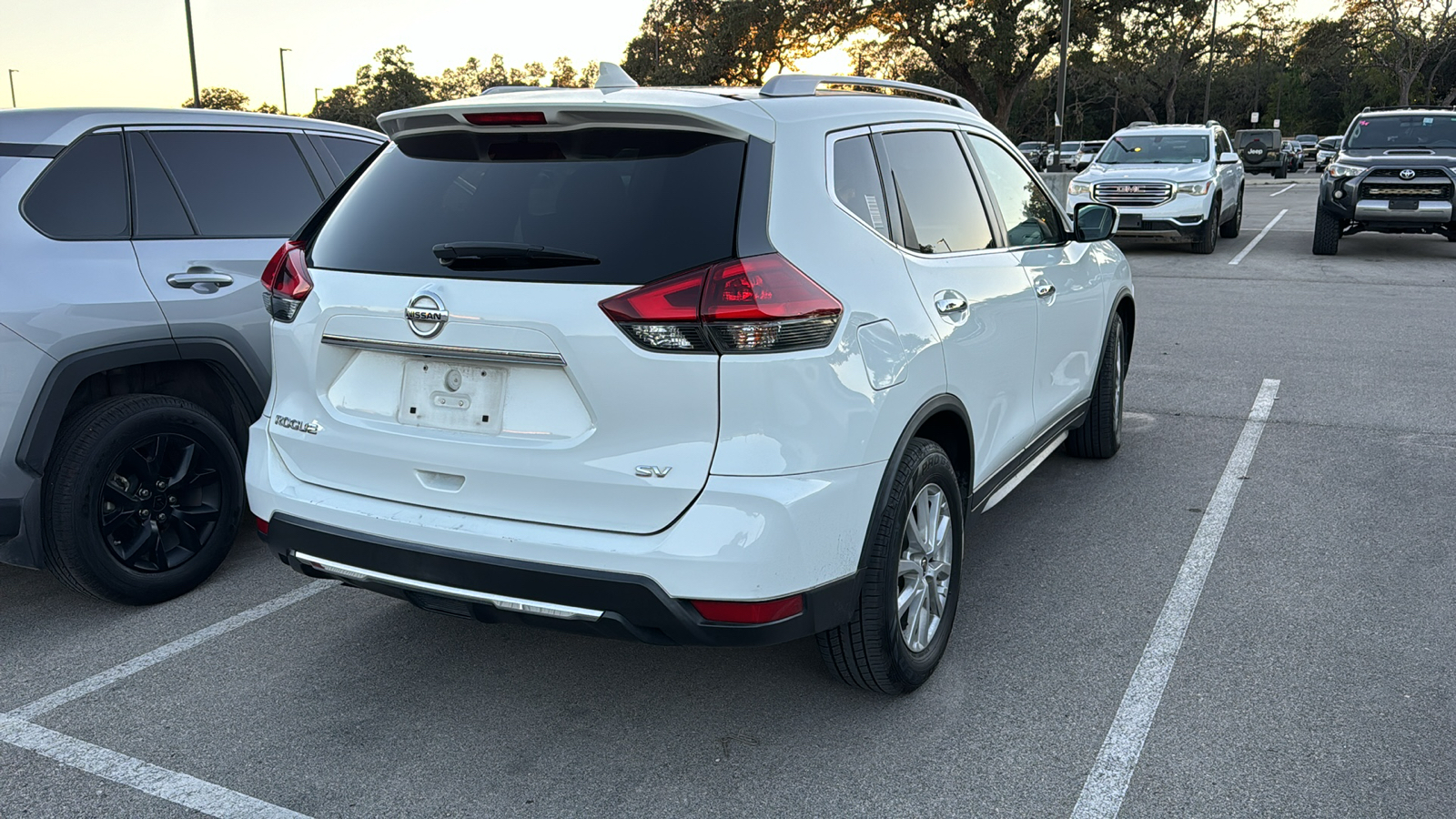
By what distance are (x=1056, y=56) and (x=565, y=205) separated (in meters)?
45.9

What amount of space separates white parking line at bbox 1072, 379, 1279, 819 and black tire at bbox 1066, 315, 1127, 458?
1.90 feet

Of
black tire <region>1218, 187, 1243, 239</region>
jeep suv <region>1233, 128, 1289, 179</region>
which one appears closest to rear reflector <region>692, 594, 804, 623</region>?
black tire <region>1218, 187, 1243, 239</region>

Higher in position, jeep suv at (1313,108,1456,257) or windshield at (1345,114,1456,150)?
windshield at (1345,114,1456,150)

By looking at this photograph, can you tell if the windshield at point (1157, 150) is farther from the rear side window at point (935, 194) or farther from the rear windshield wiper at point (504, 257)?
the rear windshield wiper at point (504, 257)

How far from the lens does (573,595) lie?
8.91ft

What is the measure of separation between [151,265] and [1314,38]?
79.1 m

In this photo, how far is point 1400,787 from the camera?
2.87 meters

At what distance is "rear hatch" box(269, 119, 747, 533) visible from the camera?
2680 millimetres

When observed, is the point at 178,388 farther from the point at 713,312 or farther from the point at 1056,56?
the point at 1056,56

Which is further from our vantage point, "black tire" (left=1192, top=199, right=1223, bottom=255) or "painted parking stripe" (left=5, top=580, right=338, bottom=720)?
"black tire" (left=1192, top=199, right=1223, bottom=255)

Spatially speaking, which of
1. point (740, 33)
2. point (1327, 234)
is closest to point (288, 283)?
point (1327, 234)

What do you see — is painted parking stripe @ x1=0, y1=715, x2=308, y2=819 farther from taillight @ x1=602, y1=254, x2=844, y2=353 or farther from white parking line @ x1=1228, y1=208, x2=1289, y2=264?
white parking line @ x1=1228, y1=208, x2=1289, y2=264

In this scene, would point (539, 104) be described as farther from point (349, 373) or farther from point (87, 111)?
point (87, 111)

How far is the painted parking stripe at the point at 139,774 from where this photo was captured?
284cm
